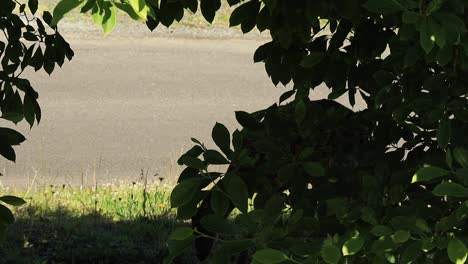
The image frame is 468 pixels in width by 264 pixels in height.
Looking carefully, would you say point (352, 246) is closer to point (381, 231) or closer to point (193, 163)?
point (381, 231)

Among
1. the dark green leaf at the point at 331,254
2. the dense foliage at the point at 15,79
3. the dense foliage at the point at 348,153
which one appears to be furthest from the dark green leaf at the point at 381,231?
the dense foliage at the point at 15,79

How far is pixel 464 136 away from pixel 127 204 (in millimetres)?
4284

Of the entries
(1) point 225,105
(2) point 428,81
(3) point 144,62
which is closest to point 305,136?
(2) point 428,81

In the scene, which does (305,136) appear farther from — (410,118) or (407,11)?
(407,11)

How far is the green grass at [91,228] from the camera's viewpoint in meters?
5.57

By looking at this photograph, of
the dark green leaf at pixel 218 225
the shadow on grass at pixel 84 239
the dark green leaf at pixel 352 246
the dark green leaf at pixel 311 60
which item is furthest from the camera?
the shadow on grass at pixel 84 239

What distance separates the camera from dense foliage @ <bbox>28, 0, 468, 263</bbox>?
7.14 ft

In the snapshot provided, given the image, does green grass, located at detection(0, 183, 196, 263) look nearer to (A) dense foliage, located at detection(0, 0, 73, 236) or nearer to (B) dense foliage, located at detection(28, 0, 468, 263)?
(A) dense foliage, located at detection(0, 0, 73, 236)

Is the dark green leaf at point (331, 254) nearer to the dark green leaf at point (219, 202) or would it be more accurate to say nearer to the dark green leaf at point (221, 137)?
the dark green leaf at point (219, 202)

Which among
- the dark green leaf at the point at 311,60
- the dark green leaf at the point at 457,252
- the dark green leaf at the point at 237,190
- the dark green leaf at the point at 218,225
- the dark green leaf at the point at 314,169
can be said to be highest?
the dark green leaf at the point at 311,60

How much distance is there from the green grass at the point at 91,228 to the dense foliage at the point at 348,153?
2.45m

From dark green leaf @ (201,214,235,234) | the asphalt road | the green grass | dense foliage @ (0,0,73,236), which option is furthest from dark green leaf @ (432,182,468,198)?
the asphalt road

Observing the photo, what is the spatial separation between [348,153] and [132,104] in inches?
295

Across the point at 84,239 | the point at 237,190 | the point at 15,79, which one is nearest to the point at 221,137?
the point at 237,190
